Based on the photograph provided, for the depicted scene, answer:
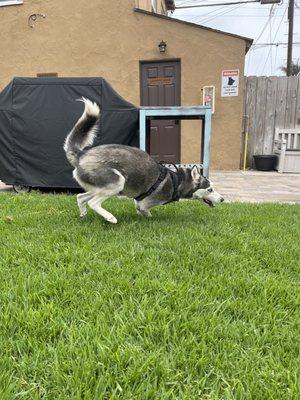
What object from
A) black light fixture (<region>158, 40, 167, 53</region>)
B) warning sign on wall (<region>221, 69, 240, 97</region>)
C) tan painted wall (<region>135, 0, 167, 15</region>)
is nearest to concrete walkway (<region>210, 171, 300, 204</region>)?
warning sign on wall (<region>221, 69, 240, 97</region>)

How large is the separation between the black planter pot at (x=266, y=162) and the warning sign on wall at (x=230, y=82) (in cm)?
184

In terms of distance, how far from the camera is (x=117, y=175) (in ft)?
11.1

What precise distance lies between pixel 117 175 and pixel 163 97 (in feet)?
22.5

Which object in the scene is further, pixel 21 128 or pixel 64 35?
pixel 64 35

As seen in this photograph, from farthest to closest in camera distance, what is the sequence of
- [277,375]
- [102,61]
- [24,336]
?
[102,61] → [24,336] → [277,375]

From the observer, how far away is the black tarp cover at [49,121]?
5.61 meters

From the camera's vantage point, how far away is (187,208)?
179 inches

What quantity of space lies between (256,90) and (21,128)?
6.79m

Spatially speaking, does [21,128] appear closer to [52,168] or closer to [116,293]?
[52,168]

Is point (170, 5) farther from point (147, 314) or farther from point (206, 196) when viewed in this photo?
point (147, 314)

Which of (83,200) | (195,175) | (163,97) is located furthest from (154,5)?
(83,200)

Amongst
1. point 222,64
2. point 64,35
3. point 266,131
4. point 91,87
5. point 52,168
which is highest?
point 64,35

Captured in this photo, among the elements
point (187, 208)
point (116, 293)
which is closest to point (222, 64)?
point (187, 208)

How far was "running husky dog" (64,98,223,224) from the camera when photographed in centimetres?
338
